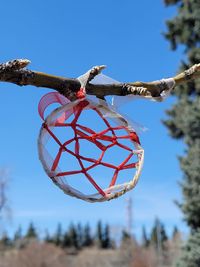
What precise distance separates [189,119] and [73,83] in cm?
797

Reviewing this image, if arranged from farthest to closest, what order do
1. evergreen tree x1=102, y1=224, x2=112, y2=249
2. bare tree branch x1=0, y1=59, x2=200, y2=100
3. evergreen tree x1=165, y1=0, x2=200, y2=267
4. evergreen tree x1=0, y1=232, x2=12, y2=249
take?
evergreen tree x1=102, y1=224, x2=112, y2=249 → evergreen tree x1=0, y1=232, x2=12, y2=249 → evergreen tree x1=165, y1=0, x2=200, y2=267 → bare tree branch x1=0, y1=59, x2=200, y2=100

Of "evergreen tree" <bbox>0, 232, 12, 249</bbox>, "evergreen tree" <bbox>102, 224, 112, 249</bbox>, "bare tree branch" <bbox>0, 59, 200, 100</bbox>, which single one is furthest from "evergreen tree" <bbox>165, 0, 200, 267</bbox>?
"evergreen tree" <bbox>102, 224, 112, 249</bbox>

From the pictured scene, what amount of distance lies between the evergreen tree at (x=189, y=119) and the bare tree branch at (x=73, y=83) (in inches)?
261

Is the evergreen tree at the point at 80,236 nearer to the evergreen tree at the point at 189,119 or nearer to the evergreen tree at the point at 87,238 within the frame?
the evergreen tree at the point at 87,238

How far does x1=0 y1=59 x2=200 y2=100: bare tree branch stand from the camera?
6.64 feet

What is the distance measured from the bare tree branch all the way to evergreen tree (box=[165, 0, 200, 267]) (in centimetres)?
663

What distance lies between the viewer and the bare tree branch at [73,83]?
203 cm

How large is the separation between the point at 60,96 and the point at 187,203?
24.9ft

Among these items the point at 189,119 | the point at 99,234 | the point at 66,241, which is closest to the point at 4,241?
the point at 66,241

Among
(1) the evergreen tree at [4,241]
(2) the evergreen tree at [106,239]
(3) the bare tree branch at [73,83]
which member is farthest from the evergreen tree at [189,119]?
(2) the evergreen tree at [106,239]

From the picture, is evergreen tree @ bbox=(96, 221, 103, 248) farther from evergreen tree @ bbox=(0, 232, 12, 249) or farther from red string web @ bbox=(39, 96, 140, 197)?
red string web @ bbox=(39, 96, 140, 197)

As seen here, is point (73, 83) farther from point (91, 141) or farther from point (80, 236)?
point (80, 236)

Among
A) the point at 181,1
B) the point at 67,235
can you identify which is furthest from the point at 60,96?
the point at 67,235

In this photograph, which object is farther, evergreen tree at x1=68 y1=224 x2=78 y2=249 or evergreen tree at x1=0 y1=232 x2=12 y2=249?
evergreen tree at x1=68 y1=224 x2=78 y2=249
